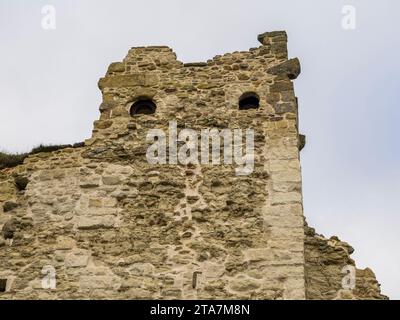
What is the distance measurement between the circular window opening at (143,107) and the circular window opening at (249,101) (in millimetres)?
1294

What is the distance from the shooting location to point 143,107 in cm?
1249

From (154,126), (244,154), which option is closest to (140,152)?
(154,126)

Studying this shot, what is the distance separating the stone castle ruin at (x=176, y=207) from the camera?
10695 mm

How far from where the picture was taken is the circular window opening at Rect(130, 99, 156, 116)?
1241 centimetres

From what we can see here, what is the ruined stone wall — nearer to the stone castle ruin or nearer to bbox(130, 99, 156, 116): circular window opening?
the stone castle ruin

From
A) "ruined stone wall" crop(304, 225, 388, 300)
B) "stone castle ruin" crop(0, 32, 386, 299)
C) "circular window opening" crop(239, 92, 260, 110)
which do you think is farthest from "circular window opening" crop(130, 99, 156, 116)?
"ruined stone wall" crop(304, 225, 388, 300)

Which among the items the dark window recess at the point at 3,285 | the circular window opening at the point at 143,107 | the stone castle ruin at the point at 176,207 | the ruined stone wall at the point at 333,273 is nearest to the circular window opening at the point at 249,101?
the stone castle ruin at the point at 176,207

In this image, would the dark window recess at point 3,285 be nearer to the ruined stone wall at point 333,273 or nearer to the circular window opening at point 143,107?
the circular window opening at point 143,107

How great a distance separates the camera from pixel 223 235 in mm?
10922

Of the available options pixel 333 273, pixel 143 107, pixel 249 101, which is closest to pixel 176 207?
pixel 143 107

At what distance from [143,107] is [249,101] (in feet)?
5.18

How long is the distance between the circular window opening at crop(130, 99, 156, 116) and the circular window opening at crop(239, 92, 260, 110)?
129 cm
